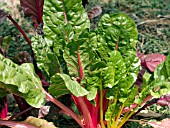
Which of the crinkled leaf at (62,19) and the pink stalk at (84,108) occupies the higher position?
the crinkled leaf at (62,19)

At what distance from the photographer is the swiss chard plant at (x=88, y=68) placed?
4.91 feet

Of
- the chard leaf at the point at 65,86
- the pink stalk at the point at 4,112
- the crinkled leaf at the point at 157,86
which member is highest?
the chard leaf at the point at 65,86

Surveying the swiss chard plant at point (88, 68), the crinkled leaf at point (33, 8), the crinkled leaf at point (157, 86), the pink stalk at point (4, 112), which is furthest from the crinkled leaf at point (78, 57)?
the crinkled leaf at point (33, 8)

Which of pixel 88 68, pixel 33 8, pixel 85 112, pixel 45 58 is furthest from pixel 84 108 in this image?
pixel 33 8

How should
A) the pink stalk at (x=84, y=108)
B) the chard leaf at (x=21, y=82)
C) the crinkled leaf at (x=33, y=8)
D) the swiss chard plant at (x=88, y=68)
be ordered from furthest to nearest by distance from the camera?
1. the crinkled leaf at (x=33, y=8)
2. the pink stalk at (x=84, y=108)
3. the swiss chard plant at (x=88, y=68)
4. the chard leaf at (x=21, y=82)

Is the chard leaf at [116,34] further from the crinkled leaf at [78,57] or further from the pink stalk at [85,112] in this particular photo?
the pink stalk at [85,112]

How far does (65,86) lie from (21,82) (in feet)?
0.61

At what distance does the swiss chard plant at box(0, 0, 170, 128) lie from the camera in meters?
1.50

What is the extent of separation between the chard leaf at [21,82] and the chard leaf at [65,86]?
7 centimetres

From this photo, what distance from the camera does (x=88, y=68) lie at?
5.19 feet

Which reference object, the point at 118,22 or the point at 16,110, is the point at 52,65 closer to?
the point at 118,22

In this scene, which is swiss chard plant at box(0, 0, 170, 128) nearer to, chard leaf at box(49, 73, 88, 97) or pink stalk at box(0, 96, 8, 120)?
chard leaf at box(49, 73, 88, 97)

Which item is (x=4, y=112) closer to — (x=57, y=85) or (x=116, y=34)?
(x=57, y=85)

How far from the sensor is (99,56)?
5.49 feet
